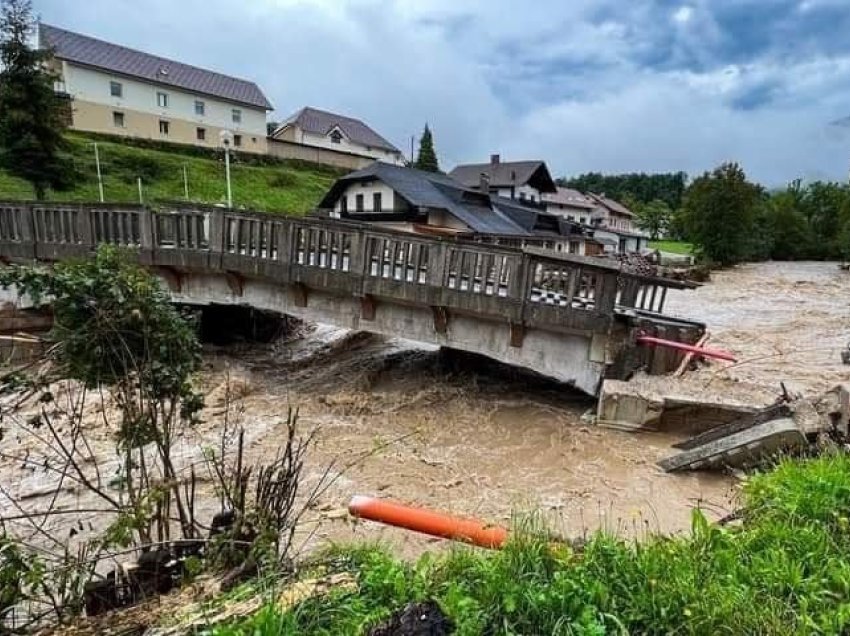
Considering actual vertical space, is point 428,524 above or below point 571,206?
below

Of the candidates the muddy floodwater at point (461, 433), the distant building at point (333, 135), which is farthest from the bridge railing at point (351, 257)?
the distant building at point (333, 135)

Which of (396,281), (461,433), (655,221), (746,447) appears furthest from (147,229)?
(655,221)

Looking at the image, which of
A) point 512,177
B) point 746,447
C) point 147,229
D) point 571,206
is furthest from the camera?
point 571,206

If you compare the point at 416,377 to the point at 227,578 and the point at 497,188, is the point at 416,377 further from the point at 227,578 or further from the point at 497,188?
the point at 497,188

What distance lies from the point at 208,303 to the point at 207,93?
3975 centimetres

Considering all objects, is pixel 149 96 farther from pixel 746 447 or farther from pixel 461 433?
pixel 746 447

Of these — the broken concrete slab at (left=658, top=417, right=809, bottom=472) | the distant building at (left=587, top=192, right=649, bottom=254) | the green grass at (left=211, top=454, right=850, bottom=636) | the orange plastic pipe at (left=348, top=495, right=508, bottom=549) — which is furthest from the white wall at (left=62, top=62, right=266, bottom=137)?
the green grass at (left=211, top=454, right=850, bottom=636)

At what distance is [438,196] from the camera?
101 ft

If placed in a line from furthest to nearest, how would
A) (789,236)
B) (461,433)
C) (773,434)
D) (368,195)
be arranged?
(789,236)
(368,195)
(461,433)
(773,434)

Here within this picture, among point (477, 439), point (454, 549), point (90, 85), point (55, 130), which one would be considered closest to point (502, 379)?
point (477, 439)

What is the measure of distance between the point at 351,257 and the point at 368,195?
22.8 m

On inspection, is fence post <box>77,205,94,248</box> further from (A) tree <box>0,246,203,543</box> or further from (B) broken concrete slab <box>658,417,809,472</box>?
(B) broken concrete slab <box>658,417,809,472</box>

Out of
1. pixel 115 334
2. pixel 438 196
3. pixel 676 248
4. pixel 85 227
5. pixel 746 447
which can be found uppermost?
pixel 438 196

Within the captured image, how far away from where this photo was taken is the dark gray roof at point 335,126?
169ft
